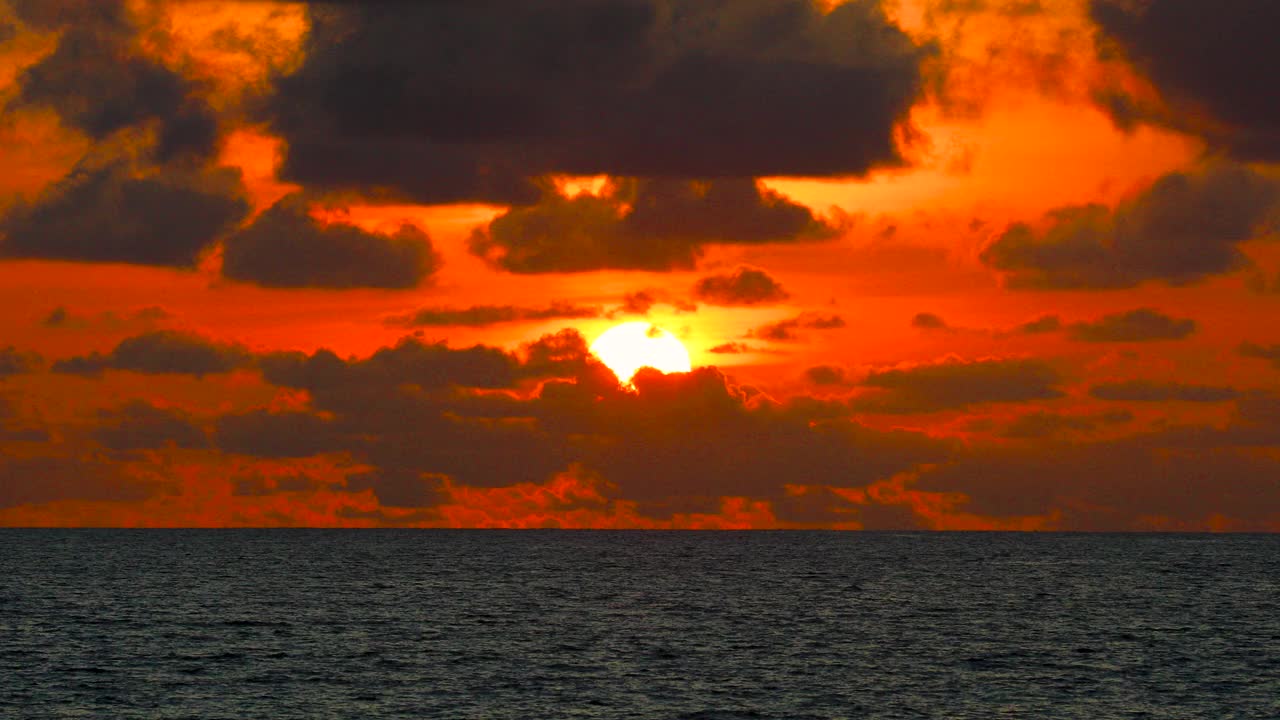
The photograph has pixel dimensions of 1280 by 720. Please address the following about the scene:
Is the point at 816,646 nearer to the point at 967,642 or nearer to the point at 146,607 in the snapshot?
the point at 967,642

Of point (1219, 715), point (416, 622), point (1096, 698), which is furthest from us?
point (416, 622)

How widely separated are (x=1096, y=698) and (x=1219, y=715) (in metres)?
7.48

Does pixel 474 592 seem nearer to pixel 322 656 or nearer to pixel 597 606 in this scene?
pixel 597 606

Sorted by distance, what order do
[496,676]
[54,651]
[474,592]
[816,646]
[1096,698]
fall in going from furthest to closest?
[474,592], [816,646], [54,651], [496,676], [1096,698]

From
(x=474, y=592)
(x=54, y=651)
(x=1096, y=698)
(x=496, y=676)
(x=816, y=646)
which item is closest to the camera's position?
(x=1096, y=698)

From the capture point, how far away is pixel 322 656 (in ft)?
358

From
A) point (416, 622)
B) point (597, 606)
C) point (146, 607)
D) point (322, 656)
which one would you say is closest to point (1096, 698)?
point (322, 656)

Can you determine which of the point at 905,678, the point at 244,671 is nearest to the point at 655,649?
the point at 905,678

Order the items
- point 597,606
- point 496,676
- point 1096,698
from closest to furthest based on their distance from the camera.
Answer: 1. point 1096,698
2. point 496,676
3. point 597,606

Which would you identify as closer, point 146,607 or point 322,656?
point 322,656

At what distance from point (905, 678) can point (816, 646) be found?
1936 centimetres

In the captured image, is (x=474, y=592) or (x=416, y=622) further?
(x=474, y=592)

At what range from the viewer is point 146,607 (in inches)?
6073

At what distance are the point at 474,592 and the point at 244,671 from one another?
88196 mm
